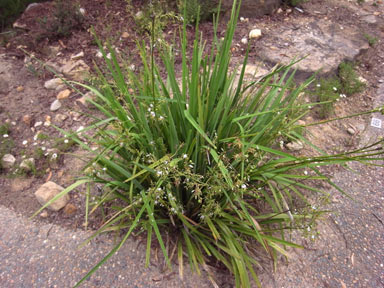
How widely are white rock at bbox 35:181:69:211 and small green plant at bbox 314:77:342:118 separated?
2494 mm

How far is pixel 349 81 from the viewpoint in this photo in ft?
10.3

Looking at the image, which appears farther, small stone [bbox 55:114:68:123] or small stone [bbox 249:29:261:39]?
small stone [bbox 249:29:261:39]

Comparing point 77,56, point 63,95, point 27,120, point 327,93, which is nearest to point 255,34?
point 327,93

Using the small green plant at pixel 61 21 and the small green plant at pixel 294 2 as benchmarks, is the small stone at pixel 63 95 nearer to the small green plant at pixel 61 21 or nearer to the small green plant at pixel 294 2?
the small green plant at pixel 61 21

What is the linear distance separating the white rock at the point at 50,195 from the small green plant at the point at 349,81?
9.75 feet

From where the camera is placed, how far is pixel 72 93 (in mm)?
3035

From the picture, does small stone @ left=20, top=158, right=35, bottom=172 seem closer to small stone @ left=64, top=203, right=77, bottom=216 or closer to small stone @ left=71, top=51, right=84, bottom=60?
small stone @ left=64, top=203, right=77, bottom=216

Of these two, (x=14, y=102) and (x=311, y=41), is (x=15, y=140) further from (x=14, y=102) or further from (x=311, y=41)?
(x=311, y=41)

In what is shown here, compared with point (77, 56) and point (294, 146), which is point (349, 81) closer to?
point (294, 146)

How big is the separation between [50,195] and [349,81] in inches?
123

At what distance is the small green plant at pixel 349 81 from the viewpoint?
3.12m

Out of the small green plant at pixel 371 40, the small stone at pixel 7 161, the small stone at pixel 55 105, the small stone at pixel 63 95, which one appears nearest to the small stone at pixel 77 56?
the small stone at pixel 63 95

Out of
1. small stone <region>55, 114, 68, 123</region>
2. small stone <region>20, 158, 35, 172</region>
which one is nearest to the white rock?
small stone <region>20, 158, 35, 172</region>

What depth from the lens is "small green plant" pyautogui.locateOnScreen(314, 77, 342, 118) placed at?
2.89 m
